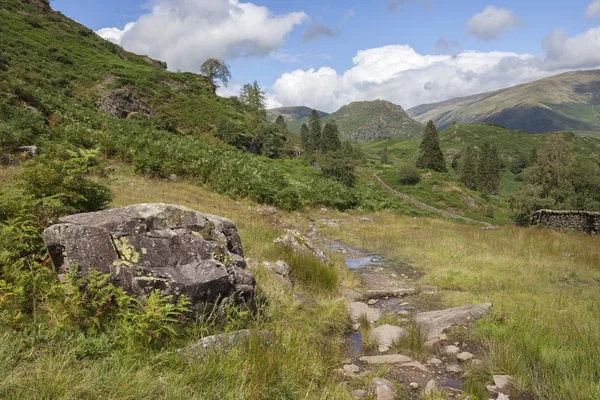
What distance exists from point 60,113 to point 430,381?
90.0ft

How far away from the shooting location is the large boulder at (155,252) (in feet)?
15.3

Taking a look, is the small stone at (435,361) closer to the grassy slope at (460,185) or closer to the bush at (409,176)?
the grassy slope at (460,185)

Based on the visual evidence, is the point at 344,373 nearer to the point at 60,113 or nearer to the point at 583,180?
the point at 60,113

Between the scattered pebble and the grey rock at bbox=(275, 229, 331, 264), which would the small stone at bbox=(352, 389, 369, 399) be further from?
the grey rock at bbox=(275, 229, 331, 264)

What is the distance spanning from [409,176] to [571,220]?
1820 inches

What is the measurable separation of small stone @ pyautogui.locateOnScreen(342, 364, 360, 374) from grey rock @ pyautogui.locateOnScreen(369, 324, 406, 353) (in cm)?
93

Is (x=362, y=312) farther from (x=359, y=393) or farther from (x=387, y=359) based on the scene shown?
(x=359, y=393)

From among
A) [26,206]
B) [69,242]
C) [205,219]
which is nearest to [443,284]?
→ [205,219]

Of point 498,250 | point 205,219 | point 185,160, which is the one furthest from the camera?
point 185,160

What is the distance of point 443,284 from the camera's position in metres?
9.45

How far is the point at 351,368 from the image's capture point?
5.02 meters

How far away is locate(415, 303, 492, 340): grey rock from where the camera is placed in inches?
248

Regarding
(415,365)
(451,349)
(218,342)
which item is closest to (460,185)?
(451,349)

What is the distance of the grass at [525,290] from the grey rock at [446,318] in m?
0.26
